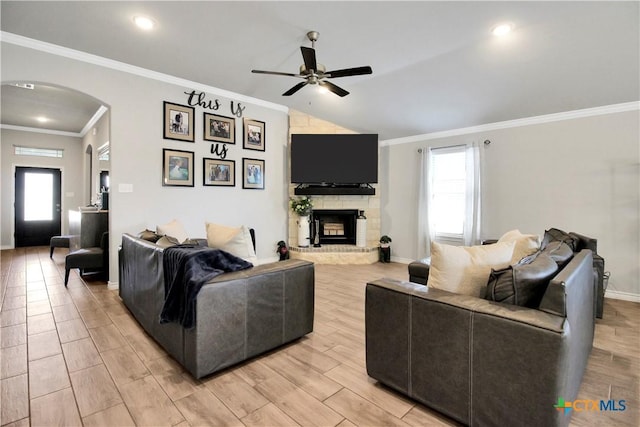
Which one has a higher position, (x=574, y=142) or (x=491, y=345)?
(x=574, y=142)

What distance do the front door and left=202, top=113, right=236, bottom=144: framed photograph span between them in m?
5.89

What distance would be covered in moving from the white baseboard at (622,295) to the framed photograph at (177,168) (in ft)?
19.6

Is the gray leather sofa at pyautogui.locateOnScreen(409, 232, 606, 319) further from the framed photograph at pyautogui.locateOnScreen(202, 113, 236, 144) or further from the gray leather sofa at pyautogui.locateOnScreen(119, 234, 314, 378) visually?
the framed photograph at pyautogui.locateOnScreen(202, 113, 236, 144)

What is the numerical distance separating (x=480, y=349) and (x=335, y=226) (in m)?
4.98

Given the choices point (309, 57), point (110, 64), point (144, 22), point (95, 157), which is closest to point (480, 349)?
point (309, 57)

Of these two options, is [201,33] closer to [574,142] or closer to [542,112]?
[542,112]

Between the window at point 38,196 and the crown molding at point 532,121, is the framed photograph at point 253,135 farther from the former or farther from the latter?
the window at point 38,196

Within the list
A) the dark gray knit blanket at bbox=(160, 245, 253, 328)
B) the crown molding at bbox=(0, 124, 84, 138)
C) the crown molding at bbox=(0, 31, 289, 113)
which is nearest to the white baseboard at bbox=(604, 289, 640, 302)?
the dark gray knit blanket at bbox=(160, 245, 253, 328)

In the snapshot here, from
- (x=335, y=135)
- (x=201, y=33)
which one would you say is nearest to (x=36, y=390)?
(x=201, y=33)

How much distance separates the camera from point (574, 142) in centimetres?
411

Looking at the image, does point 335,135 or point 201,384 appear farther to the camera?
point 335,135

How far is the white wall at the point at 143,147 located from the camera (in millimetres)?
3418

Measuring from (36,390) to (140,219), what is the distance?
2551 mm

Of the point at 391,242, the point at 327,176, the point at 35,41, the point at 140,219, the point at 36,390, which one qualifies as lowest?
the point at 36,390
